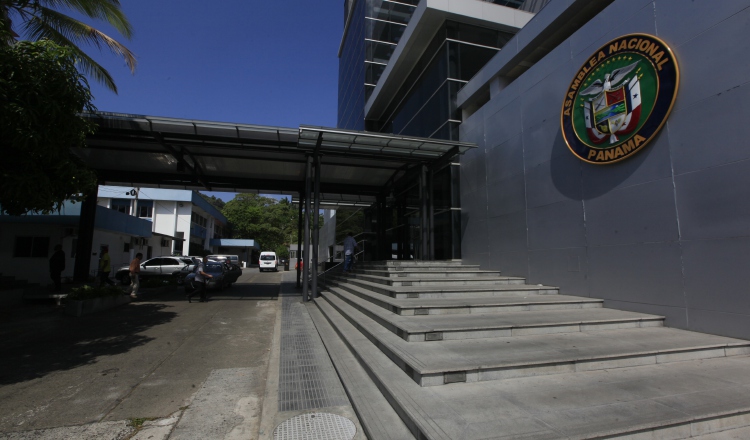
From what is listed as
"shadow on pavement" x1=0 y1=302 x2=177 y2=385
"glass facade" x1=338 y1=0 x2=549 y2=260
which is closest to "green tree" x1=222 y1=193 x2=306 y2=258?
"glass facade" x1=338 y1=0 x2=549 y2=260

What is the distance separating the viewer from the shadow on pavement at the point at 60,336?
17.9 feet

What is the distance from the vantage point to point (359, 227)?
85.4 ft

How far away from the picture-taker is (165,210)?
36812mm

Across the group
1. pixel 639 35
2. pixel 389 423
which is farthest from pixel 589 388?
pixel 639 35

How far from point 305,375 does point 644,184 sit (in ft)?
21.3

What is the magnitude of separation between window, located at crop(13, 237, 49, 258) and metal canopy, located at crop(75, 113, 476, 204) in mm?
5261

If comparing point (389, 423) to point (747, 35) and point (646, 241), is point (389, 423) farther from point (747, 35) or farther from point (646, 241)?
point (747, 35)

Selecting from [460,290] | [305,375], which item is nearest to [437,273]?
[460,290]

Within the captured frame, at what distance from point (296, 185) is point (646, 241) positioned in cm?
1400

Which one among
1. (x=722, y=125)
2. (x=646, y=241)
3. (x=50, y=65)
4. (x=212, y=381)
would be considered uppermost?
(x=50, y=65)

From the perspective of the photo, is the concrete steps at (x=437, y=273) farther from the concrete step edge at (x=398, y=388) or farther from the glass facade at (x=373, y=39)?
the glass facade at (x=373, y=39)

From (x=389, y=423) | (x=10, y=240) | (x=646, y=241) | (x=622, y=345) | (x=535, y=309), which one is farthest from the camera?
(x=10, y=240)

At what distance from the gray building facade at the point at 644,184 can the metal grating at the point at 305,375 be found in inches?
219

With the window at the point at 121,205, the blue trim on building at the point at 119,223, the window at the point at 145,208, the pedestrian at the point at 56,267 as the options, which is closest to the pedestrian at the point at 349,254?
the pedestrian at the point at 56,267
